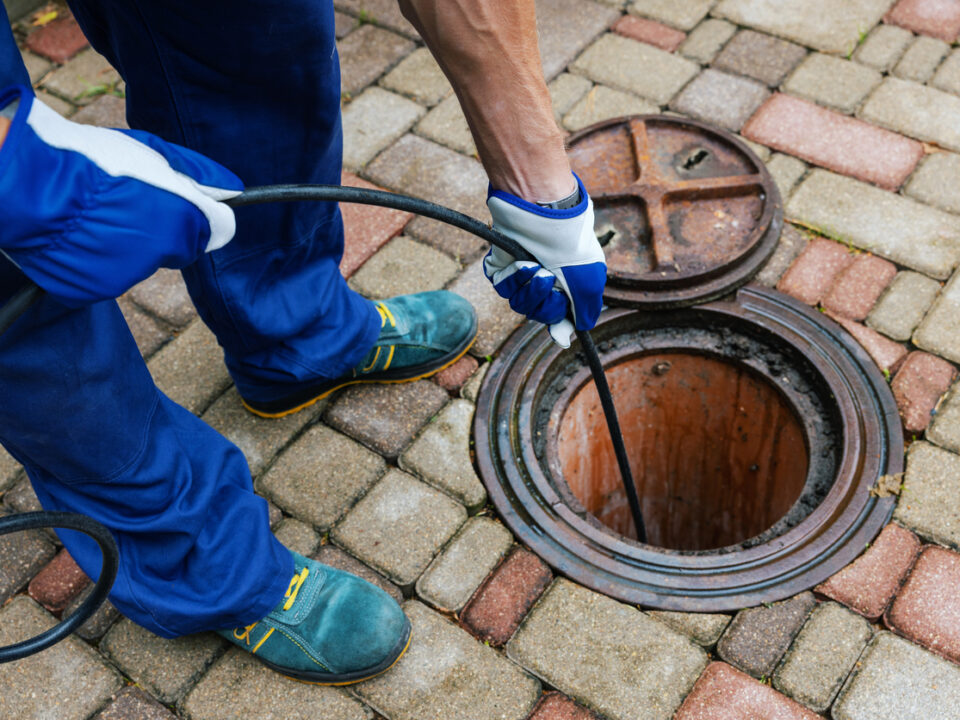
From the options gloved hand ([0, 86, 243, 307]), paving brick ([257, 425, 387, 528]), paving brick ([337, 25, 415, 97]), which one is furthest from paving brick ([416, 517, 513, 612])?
paving brick ([337, 25, 415, 97])

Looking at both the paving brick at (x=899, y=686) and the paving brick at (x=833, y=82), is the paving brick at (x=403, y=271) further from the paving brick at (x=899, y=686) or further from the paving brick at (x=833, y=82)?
the paving brick at (x=899, y=686)

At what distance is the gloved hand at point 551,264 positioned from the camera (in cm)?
185

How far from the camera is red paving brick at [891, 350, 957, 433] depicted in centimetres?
234

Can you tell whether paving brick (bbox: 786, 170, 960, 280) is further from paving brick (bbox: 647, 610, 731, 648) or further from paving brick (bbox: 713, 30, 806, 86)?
paving brick (bbox: 647, 610, 731, 648)

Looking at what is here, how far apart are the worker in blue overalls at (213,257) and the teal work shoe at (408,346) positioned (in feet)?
0.55

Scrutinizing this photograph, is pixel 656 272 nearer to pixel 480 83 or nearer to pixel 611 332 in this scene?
pixel 611 332

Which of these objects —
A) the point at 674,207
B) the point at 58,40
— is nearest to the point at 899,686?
the point at 674,207

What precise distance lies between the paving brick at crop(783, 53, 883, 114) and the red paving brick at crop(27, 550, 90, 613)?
270 centimetres

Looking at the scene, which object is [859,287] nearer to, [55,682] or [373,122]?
[373,122]

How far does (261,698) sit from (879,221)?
2.20 metres

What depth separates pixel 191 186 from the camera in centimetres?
147

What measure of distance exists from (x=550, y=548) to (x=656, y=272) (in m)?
0.90

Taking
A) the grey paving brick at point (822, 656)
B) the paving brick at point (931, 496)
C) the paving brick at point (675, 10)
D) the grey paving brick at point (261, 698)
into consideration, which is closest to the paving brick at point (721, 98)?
the paving brick at point (675, 10)

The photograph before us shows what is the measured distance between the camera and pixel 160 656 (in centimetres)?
208
